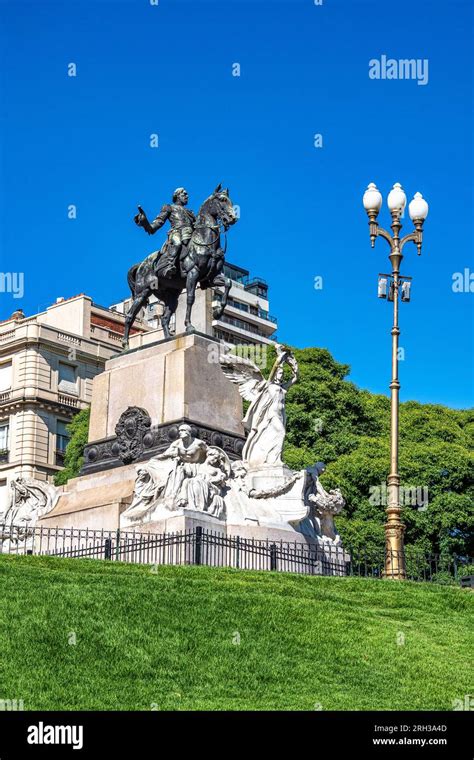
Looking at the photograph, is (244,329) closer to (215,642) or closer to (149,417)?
(149,417)

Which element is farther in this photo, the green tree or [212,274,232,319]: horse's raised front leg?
the green tree

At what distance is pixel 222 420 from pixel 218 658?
1163 cm

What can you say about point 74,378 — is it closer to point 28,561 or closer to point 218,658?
point 28,561

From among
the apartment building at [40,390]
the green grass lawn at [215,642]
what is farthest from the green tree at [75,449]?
the green grass lawn at [215,642]

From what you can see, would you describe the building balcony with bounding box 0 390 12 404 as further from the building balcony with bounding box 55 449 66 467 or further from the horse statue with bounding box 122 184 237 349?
the horse statue with bounding box 122 184 237 349

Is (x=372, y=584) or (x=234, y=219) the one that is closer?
(x=372, y=584)

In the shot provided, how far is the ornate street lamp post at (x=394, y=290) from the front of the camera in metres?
26.9

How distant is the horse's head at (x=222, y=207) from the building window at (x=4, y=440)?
3244cm

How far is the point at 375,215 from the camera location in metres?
28.5

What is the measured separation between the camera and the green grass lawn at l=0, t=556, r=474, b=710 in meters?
17.0

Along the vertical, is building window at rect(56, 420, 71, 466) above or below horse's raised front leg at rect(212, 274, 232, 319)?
above

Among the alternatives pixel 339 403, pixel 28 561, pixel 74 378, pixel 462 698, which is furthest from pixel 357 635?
pixel 74 378

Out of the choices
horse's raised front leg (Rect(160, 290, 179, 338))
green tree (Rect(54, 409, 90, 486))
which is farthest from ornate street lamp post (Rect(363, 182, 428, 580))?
green tree (Rect(54, 409, 90, 486))

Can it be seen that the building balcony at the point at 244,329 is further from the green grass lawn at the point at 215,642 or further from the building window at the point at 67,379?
the green grass lawn at the point at 215,642
